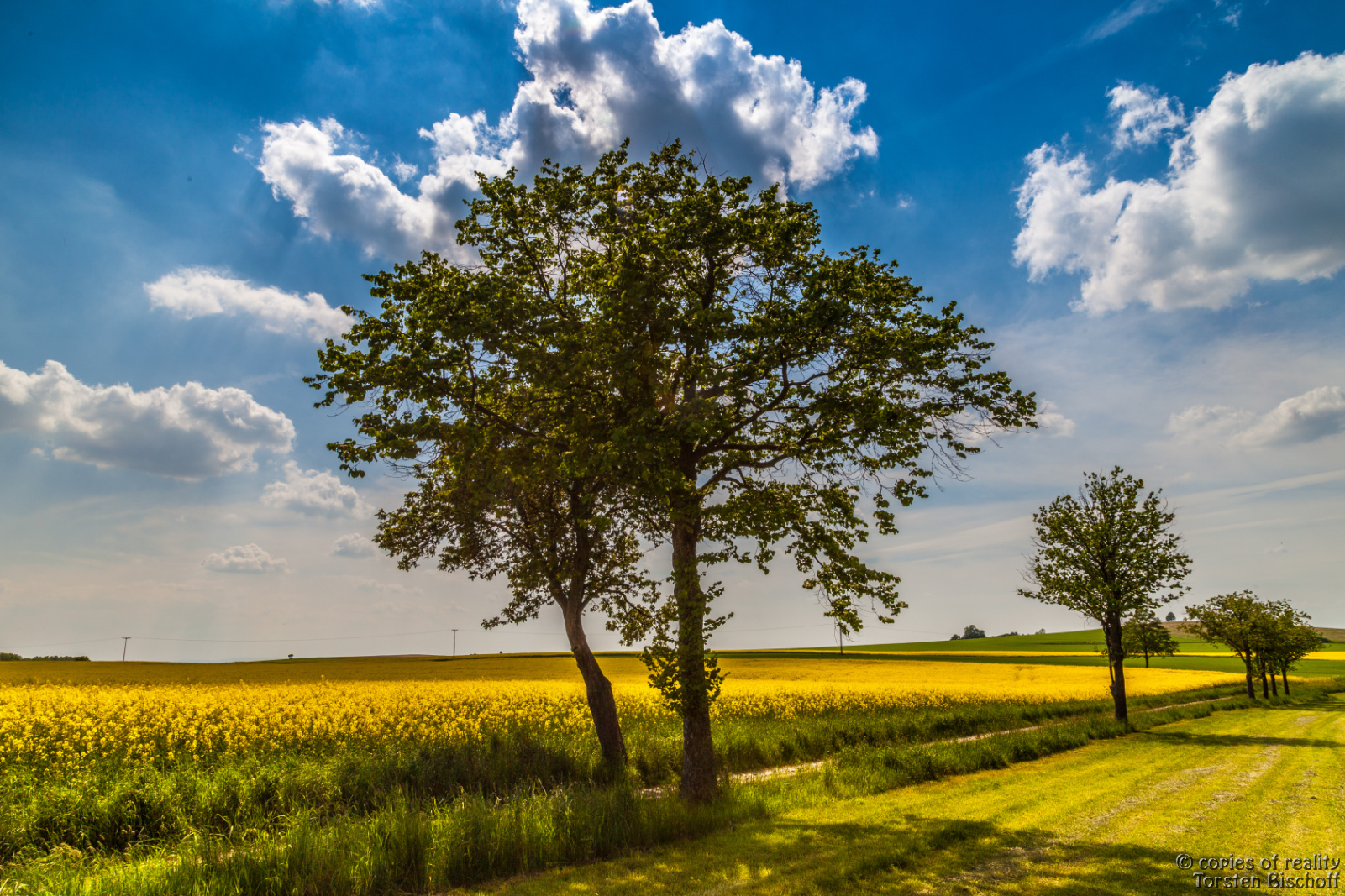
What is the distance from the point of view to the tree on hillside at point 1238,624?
4188cm

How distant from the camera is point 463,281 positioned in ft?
43.3

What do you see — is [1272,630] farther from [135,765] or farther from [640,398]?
[135,765]

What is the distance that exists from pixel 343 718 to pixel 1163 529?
32.9 meters

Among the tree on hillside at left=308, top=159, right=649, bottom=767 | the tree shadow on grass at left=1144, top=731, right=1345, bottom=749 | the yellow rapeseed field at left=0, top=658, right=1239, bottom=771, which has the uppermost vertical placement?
the tree on hillside at left=308, top=159, right=649, bottom=767

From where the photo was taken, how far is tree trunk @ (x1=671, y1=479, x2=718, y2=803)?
11977 mm

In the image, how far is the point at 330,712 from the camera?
19.1m

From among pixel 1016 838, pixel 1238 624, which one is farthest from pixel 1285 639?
pixel 1016 838

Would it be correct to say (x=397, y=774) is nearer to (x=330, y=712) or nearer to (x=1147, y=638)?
(x=330, y=712)

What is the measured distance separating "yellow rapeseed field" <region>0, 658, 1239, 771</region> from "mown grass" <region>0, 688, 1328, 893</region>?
10.8 feet

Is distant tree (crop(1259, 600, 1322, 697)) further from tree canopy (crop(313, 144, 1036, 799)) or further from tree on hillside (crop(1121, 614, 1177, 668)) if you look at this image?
tree canopy (crop(313, 144, 1036, 799))

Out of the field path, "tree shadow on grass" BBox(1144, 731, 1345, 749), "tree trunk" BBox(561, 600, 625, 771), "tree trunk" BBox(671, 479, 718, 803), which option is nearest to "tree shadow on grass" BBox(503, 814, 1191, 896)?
the field path

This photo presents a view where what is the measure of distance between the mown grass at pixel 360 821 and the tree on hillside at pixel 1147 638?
16.1 m

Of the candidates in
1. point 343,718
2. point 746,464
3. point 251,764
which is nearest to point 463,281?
point 746,464

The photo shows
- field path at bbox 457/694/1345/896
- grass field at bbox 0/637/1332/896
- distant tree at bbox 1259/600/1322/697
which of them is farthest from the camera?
distant tree at bbox 1259/600/1322/697
